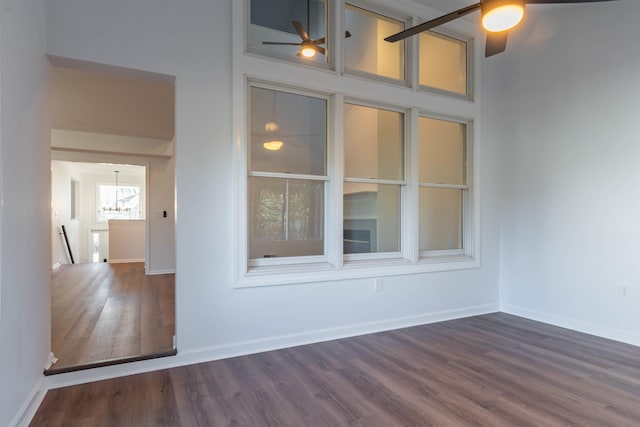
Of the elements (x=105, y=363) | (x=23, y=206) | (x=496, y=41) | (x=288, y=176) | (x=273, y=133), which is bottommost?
(x=105, y=363)

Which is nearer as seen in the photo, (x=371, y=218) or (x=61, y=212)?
(x=371, y=218)

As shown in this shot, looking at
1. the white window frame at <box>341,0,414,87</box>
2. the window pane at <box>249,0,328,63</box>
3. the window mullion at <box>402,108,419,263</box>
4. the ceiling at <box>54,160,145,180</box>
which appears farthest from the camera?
the ceiling at <box>54,160,145,180</box>

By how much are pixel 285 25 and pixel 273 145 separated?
3.64 ft

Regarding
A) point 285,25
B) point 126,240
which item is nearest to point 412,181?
point 285,25

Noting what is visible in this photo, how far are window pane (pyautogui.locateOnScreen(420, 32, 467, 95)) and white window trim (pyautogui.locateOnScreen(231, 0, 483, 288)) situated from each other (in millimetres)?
117

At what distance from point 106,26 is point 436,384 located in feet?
10.5

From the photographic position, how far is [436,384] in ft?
7.43

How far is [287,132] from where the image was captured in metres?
3.10

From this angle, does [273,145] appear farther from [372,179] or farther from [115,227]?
[115,227]

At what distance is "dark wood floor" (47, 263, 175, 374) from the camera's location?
2.54 meters

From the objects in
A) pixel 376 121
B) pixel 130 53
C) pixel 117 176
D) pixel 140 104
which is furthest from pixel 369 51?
pixel 117 176

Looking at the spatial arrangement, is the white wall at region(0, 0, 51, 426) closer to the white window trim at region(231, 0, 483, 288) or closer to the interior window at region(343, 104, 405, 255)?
the white window trim at region(231, 0, 483, 288)

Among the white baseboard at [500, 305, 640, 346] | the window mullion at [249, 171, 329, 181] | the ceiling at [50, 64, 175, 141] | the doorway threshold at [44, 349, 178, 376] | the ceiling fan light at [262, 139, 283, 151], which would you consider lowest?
the white baseboard at [500, 305, 640, 346]

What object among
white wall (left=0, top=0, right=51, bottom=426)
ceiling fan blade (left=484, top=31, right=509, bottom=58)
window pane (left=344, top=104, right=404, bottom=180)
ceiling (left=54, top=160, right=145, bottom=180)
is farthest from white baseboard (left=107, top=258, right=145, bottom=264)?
ceiling fan blade (left=484, top=31, right=509, bottom=58)
